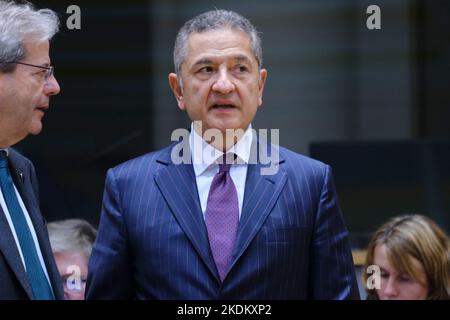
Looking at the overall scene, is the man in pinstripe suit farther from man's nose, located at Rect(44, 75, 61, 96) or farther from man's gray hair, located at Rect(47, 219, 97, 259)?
man's gray hair, located at Rect(47, 219, 97, 259)

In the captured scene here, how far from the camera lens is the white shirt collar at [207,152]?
302 centimetres

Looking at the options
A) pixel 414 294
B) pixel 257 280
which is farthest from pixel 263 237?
pixel 414 294

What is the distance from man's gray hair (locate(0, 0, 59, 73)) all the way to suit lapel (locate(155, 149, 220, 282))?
548 mm

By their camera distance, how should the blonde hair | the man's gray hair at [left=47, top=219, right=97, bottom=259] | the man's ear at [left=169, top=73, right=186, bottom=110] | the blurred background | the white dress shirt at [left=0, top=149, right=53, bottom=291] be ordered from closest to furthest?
the white dress shirt at [left=0, top=149, right=53, bottom=291] → the man's ear at [left=169, top=73, right=186, bottom=110] → the blonde hair → the man's gray hair at [left=47, top=219, right=97, bottom=259] → the blurred background

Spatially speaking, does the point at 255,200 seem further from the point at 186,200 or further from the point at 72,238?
the point at 72,238

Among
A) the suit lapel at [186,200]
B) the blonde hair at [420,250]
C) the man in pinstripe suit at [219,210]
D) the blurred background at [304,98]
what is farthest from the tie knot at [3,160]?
the blurred background at [304,98]

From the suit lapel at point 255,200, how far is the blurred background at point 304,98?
2516 millimetres

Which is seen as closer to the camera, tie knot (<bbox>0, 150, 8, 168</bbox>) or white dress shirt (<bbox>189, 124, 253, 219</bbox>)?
white dress shirt (<bbox>189, 124, 253, 219</bbox>)

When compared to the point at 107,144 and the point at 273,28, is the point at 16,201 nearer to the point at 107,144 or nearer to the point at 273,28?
the point at 107,144

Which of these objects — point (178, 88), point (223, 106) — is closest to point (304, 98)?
point (178, 88)

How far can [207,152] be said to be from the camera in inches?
119

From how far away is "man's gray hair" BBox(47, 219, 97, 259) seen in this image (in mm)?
4469

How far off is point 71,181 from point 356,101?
1.66 m

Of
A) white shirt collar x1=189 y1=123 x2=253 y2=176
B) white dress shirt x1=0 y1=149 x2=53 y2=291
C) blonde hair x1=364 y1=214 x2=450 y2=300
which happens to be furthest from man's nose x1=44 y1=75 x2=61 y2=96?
blonde hair x1=364 y1=214 x2=450 y2=300
